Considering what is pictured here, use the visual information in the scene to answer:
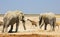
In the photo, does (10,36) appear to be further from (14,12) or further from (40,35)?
(14,12)

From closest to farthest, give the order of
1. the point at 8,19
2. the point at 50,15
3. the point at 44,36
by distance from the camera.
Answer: the point at 44,36, the point at 8,19, the point at 50,15

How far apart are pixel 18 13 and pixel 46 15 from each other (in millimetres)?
1998

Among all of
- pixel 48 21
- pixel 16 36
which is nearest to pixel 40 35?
pixel 16 36

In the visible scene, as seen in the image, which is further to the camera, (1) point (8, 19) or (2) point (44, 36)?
(1) point (8, 19)

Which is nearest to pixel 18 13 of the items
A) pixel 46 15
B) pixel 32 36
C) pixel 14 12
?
pixel 14 12

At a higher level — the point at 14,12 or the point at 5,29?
the point at 14,12

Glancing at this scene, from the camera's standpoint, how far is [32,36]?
388 inches

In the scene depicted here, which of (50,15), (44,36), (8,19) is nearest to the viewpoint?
(44,36)

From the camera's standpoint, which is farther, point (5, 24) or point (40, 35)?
point (5, 24)

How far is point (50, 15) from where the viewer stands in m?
13.7

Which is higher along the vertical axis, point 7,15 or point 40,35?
point 7,15

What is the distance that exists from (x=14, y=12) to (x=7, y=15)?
470mm

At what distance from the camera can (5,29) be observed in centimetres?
1211

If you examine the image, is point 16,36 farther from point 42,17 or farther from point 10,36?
point 42,17
